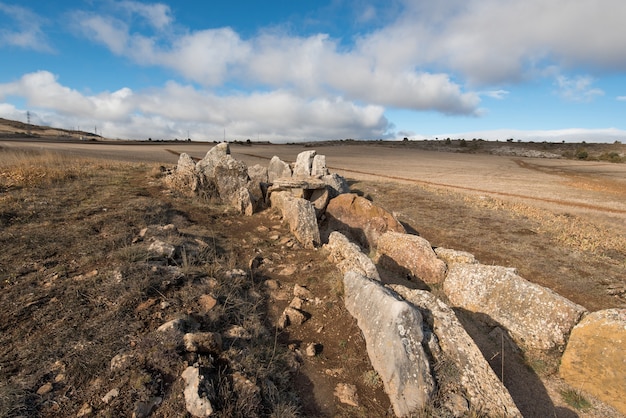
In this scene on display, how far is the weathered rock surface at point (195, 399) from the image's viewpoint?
291cm

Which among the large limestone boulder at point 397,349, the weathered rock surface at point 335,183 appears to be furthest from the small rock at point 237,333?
the weathered rock surface at point 335,183

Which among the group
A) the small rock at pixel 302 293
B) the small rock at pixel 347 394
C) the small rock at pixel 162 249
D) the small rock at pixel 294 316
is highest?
the small rock at pixel 162 249

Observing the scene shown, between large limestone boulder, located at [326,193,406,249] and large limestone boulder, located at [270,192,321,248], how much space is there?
5.17ft

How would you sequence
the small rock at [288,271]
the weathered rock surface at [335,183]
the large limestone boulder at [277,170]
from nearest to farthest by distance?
the small rock at [288,271], the weathered rock surface at [335,183], the large limestone boulder at [277,170]

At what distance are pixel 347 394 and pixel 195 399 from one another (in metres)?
1.73

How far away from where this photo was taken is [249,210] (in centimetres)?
1058

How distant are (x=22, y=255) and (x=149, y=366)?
4.14 meters

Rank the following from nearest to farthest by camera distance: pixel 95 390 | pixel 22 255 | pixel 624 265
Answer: pixel 95 390 < pixel 22 255 < pixel 624 265

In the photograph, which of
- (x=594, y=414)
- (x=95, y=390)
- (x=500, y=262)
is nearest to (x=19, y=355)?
(x=95, y=390)

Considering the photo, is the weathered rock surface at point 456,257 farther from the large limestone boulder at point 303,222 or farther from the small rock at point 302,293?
the small rock at point 302,293

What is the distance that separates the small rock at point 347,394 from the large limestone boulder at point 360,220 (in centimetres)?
562

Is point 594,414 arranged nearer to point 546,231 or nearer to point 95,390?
point 95,390

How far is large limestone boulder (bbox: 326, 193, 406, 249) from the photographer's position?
963cm

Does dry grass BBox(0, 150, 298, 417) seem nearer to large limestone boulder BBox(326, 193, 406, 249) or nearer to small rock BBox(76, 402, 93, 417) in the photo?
small rock BBox(76, 402, 93, 417)
